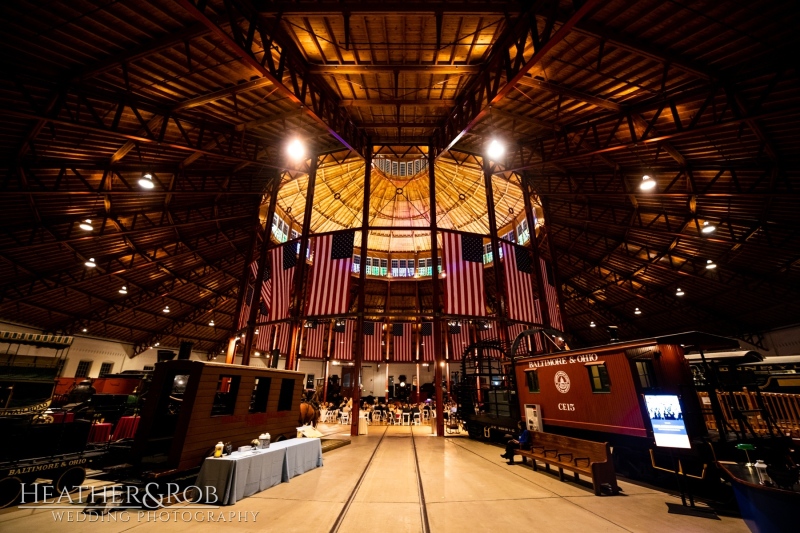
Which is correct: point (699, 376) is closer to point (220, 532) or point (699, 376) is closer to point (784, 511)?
point (784, 511)

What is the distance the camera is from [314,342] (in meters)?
26.3

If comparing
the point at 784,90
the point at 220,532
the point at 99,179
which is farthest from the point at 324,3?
the point at 784,90

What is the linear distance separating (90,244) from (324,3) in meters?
16.6

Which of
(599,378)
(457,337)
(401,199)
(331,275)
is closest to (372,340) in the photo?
(457,337)

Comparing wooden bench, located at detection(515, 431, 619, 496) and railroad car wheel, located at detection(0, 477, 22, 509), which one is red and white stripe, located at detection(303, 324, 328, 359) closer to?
wooden bench, located at detection(515, 431, 619, 496)

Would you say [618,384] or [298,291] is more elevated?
[298,291]

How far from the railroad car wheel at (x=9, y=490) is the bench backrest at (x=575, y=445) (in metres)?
10.2

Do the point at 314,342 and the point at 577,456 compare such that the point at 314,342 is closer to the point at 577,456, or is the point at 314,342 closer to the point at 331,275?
the point at 331,275

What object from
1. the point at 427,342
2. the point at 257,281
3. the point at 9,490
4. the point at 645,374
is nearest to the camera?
the point at 9,490

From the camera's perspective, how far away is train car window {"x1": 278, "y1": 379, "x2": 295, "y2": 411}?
9010mm

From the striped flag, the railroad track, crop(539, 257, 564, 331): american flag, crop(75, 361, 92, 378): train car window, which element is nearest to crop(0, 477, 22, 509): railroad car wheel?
the railroad track

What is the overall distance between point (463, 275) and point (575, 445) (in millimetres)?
8945

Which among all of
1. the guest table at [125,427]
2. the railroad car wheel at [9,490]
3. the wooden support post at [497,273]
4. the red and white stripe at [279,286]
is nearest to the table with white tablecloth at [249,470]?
the railroad car wheel at [9,490]

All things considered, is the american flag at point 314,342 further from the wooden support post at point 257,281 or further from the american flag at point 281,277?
the american flag at point 281,277
